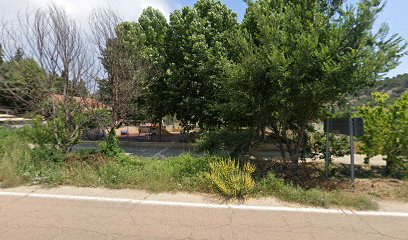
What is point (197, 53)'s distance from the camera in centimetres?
1165

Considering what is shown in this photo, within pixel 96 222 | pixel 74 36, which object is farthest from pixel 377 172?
pixel 74 36

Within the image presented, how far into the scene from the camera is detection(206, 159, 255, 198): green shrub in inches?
217

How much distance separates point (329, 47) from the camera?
236 inches

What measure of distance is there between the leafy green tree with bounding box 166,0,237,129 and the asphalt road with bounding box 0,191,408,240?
22.7 feet

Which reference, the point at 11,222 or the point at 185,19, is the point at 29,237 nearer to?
the point at 11,222

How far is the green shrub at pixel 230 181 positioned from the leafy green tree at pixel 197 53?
5.49m

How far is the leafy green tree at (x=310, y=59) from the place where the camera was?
233 inches

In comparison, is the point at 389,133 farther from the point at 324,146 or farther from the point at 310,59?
the point at 310,59

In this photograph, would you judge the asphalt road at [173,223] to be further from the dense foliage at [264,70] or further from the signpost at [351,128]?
the dense foliage at [264,70]

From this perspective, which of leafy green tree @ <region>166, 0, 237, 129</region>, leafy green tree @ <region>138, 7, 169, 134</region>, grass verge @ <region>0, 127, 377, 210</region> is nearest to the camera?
grass verge @ <region>0, 127, 377, 210</region>

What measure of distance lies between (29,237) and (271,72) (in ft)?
18.2

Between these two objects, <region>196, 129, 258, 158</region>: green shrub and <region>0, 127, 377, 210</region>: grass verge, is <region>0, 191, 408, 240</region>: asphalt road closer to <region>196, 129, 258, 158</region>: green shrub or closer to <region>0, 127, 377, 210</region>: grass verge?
<region>0, 127, 377, 210</region>: grass verge

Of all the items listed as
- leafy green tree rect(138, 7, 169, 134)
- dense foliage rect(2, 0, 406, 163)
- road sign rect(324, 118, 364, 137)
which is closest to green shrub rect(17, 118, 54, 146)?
dense foliage rect(2, 0, 406, 163)

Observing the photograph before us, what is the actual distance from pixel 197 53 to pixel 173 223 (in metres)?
8.69
